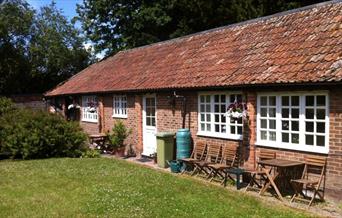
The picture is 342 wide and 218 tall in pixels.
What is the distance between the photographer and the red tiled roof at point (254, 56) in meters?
9.80

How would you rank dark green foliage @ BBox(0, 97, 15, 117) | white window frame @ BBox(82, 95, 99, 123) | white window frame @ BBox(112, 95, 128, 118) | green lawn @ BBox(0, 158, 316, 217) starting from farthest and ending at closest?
white window frame @ BBox(82, 95, 99, 123)
dark green foliage @ BBox(0, 97, 15, 117)
white window frame @ BBox(112, 95, 128, 118)
green lawn @ BBox(0, 158, 316, 217)

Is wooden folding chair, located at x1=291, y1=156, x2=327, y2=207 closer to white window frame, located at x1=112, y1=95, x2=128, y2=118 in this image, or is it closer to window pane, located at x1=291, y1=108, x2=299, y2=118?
window pane, located at x1=291, y1=108, x2=299, y2=118

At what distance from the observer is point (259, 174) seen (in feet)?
33.3

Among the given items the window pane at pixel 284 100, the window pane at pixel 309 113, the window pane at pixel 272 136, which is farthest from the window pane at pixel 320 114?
the window pane at pixel 272 136

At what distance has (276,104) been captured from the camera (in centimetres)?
1041

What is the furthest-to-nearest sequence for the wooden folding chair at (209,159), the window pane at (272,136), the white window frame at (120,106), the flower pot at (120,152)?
1. the white window frame at (120,106)
2. the flower pot at (120,152)
3. the wooden folding chair at (209,159)
4. the window pane at (272,136)

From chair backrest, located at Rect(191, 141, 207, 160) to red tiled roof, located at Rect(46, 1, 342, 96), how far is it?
1.76 metres

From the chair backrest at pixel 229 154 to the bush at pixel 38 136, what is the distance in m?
7.68

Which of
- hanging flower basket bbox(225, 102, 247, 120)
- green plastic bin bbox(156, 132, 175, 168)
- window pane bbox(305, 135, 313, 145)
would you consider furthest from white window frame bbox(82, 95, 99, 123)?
window pane bbox(305, 135, 313, 145)

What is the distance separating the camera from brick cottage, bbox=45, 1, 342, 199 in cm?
933

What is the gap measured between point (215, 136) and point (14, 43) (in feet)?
78.6

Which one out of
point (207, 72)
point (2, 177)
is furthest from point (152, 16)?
point (2, 177)

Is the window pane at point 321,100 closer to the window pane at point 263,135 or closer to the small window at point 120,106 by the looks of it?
the window pane at point 263,135

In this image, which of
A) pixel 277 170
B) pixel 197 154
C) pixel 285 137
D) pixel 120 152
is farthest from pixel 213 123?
pixel 120 152
